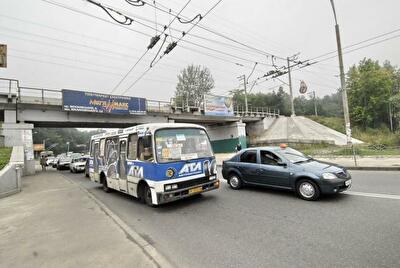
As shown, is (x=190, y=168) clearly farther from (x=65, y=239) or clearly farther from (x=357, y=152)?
(x=357, y=152)

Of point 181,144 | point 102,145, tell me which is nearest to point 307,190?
point 181,144

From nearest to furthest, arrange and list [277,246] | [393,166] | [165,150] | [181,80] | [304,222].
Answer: [277,246]
[304,222]
[165,150]
[393,166]
[181,80]

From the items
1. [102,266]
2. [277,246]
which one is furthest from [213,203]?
[102,266]

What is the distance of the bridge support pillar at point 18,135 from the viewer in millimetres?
20641

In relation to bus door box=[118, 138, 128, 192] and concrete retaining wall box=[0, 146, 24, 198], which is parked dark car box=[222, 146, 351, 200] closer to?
bus door box=[118, 138, 128, 192]

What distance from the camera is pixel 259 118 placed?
146ft

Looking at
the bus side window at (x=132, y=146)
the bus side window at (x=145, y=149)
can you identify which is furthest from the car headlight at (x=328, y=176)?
the bus side window at (x=132, y=146)

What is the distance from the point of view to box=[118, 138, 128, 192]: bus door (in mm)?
8133

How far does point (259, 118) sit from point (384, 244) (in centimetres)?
4190

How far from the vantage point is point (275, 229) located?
475 centimetres

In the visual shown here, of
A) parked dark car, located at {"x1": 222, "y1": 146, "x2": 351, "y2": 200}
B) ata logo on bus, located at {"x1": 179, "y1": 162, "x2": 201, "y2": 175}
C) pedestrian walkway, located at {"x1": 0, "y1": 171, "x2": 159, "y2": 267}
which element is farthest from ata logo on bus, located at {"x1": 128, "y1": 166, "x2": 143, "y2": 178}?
parked dark car, located at {"x1": 222, "y1": 146, "x2": 351, "y2": 200}

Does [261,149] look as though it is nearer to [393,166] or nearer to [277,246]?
[277,246]

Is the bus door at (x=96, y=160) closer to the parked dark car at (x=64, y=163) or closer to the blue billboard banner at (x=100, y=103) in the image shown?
the blue billboard banner at (x=100, y=103)

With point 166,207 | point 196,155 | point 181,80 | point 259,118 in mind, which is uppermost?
point 181,80
